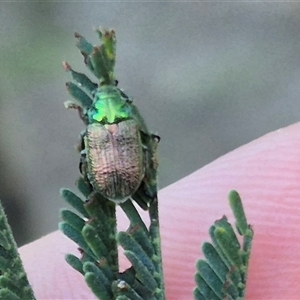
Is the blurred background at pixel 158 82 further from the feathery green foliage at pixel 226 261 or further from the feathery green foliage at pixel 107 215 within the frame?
the feathery green foliage at pixel 226 261

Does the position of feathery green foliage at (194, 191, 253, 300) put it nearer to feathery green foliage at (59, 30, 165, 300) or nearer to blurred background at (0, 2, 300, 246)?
feathery green foliage at (59, 30, 165, 300)

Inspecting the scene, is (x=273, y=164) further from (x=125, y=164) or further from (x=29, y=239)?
(x=29, y=239)

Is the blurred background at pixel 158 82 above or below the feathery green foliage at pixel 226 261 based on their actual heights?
above

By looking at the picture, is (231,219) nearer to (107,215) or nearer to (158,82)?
(107,215)

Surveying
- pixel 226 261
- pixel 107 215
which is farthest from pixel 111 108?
pixel 226 261

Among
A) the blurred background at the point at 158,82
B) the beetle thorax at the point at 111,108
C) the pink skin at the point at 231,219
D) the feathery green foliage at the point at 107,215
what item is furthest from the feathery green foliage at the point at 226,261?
the blurred background at the point at 158,82

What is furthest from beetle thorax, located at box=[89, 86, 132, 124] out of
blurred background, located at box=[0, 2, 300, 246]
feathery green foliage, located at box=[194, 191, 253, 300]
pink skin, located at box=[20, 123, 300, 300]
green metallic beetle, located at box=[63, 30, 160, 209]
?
blurred background, located at box=[0, 2, 300, 246]
